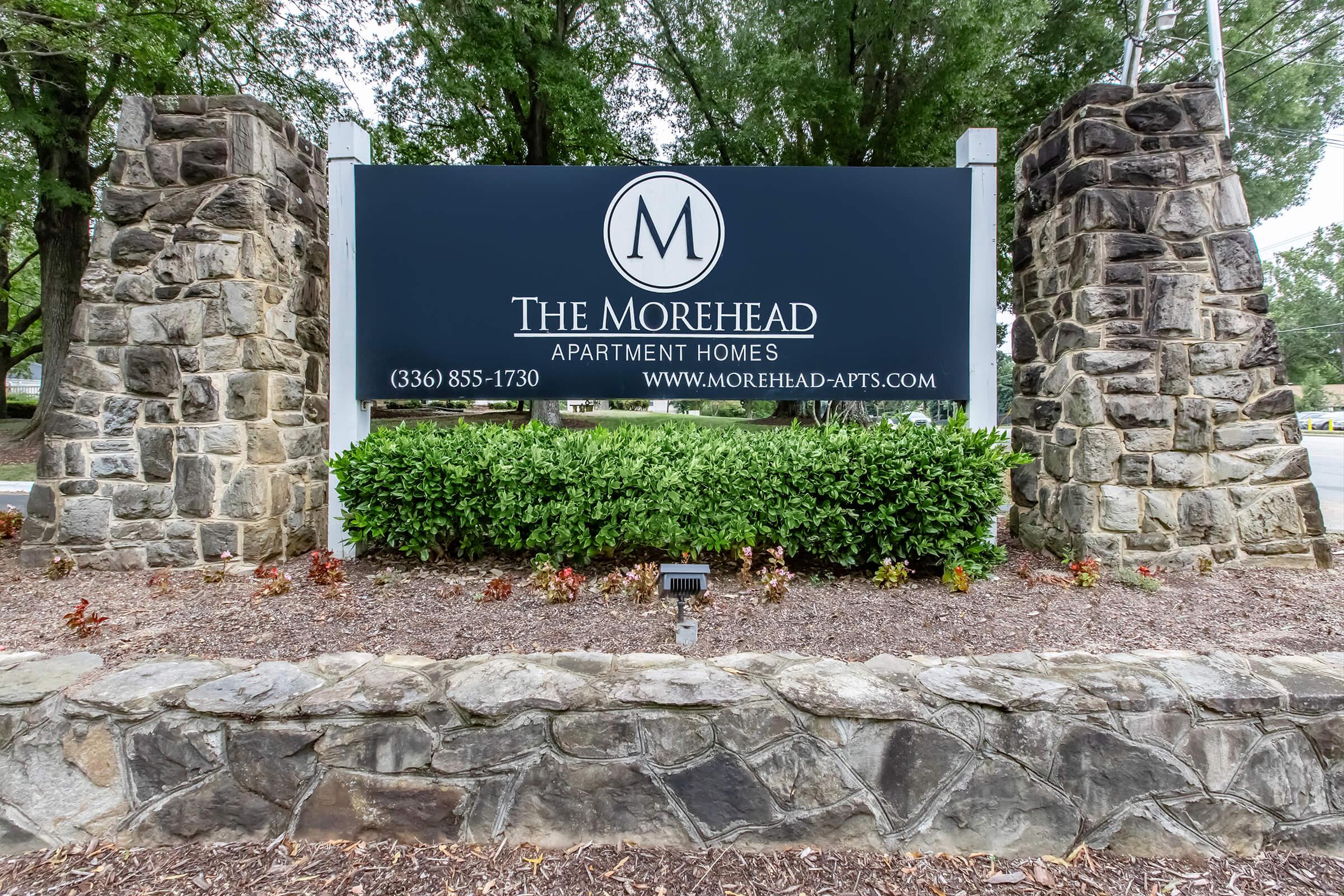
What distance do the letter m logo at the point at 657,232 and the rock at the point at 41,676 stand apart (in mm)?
2931

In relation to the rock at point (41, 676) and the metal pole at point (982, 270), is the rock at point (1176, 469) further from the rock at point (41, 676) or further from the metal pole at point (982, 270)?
the rock at point (41, 676)

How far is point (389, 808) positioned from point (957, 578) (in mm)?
2446

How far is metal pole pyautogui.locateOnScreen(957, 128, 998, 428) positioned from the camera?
365cm

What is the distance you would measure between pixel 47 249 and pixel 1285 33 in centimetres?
2098

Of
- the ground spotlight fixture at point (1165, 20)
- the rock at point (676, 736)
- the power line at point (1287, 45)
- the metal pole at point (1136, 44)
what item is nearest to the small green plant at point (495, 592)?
the rock at point (676, 736)

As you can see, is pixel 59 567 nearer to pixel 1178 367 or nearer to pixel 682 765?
pixel 682 765

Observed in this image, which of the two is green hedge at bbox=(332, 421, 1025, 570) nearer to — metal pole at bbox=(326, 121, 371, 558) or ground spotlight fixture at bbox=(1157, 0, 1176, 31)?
A: metal pole at bbox=(326, 121, 371, 558)

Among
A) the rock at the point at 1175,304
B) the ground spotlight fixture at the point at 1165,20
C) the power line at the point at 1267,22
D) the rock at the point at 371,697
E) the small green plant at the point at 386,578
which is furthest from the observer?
the power line at the point at 1267,22

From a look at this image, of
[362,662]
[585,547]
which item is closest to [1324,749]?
[585,547]

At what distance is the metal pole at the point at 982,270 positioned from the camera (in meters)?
3.65

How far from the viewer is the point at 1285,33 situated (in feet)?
36.2

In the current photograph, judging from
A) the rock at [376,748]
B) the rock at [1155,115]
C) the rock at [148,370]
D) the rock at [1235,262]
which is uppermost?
the rock at [1155,115]

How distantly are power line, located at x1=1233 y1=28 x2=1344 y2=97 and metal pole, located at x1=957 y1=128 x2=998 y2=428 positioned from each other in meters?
11.9

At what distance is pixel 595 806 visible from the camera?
5.79ft
